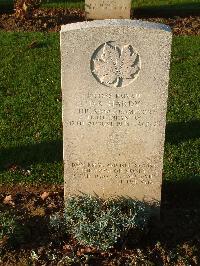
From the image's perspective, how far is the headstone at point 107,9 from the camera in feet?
38.8

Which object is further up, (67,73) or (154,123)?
(67,73)

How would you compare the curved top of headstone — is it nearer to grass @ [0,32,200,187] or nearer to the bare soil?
the bare soil

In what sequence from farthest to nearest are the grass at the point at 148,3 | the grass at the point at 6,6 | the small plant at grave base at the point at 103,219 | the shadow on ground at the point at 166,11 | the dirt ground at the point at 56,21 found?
1. the grass at the point at 148,3
2. the grass at the point at 6,6
3. the shadow on ground at the point at 166,11
4. the dirt ground at the point at 56,21
5. the small plant at grave base at the point at 103,219

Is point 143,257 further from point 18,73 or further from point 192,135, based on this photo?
point 18,73

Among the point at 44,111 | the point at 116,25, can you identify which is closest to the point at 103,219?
the point at 116,25

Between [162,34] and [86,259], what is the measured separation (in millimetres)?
2241

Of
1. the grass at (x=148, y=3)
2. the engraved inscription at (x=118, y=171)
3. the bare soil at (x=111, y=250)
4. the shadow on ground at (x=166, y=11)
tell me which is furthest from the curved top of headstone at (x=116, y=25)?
the grass at (x=148, y=3)

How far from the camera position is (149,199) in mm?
5656

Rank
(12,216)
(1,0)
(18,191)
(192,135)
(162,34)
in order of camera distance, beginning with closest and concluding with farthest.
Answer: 1. (162,34)
2. (12,216)
3. (18,191)
4. (192,135)
5. (1,0)

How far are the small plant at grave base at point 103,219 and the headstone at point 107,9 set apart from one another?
23.3ft

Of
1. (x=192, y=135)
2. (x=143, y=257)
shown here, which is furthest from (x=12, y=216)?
(x=192, y=135)

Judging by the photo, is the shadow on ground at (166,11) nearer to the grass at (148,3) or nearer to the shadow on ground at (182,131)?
the grass at (148,3)

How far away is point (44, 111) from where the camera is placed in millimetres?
8219

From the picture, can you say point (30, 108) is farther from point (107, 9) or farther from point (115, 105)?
point (107, 9)
